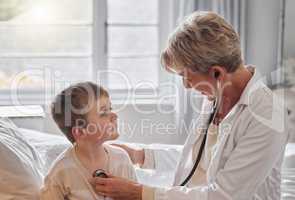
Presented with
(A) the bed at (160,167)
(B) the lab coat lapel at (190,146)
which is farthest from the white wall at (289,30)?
(B) the lab coat lapel at (190,146)

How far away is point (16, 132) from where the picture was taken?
1868mm

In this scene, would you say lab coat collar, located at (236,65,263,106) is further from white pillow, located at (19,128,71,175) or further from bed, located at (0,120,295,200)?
white pillow, located at (19,128,71,175)

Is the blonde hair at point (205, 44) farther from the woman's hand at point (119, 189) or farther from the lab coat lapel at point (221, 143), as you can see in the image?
the woman's hand at point (119, 189)

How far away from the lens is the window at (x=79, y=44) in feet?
11.3

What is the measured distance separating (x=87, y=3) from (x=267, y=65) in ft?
4.32

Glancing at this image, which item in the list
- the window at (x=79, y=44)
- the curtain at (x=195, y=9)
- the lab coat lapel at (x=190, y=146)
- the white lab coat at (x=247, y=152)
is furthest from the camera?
the window at (x=79, y=44)

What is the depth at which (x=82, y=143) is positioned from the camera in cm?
169

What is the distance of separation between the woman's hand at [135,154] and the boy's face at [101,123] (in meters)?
0.29

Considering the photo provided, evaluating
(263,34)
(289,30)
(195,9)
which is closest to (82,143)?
(195,9)

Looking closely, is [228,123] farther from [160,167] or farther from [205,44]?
[160,167]

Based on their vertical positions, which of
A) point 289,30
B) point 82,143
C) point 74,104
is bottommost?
point 82,143

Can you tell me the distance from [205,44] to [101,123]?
1.40ft

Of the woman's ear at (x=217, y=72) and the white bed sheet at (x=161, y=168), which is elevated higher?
the woman's ear at (x=217, y=72)

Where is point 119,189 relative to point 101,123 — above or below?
below
